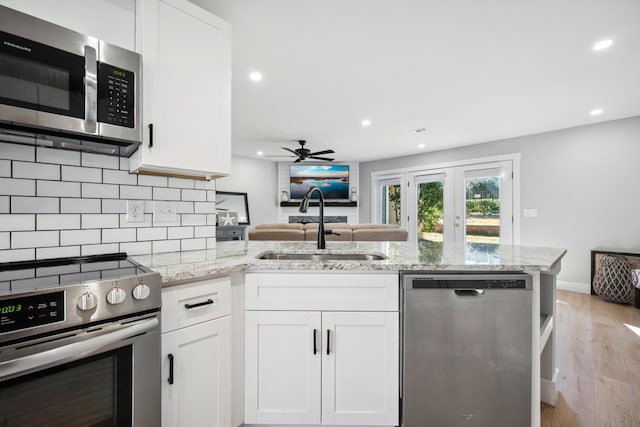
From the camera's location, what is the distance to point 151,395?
983 mm

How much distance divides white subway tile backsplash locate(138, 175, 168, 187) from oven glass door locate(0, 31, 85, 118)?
50 cm

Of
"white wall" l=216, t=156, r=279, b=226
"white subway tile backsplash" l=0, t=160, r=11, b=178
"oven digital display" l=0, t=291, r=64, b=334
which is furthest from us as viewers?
"white wall" l=216, t=156, r=279, b=226

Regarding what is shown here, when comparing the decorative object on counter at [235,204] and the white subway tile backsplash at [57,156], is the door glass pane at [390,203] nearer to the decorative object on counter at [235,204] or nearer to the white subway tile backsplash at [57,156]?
the decorative object on counter at [235,204]

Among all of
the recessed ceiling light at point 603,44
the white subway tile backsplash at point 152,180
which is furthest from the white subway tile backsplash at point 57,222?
the recessed ceiling light at point 603,44

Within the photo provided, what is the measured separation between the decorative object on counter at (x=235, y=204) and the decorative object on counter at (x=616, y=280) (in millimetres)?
5969

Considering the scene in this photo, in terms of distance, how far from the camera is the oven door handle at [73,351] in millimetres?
734

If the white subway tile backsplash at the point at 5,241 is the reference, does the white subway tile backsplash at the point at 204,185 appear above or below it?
above

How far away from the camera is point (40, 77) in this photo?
1045mm

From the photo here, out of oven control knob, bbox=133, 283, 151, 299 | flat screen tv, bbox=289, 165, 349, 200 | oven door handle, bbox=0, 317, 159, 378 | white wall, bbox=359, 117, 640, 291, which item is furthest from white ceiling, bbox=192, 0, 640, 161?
Result: flat screen tv, bbox=289, 165, 349, 200

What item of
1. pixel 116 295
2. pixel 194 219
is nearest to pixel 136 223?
pixel 194 219

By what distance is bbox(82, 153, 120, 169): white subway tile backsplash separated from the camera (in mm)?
1398

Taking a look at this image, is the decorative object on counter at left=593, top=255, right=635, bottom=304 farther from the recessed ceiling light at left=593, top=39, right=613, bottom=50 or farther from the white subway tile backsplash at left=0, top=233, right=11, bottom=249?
the white subway tile backsplash at left=0, top=233, right=11, bottom=249

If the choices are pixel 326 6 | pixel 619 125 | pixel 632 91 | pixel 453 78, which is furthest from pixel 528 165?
pixel 326 6

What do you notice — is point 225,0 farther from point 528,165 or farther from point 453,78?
point 528,165
